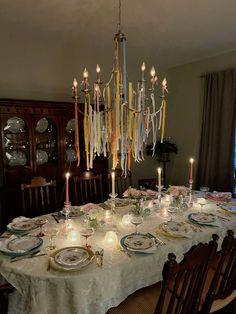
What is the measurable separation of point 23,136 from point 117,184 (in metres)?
1.29

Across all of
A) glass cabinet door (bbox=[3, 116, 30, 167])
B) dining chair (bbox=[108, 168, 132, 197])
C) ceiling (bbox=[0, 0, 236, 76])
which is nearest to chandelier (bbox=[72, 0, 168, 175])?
ceiling (bbox=[0, 0, 236, 76])

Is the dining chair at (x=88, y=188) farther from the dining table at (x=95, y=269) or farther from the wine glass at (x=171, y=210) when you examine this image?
the wine glass at (x=171, y=210)

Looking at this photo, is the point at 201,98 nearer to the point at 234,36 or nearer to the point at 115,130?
the point at 234,36

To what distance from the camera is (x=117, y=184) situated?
9.37 feet

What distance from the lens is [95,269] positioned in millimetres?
1259

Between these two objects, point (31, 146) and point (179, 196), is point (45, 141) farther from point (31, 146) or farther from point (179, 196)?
point (179, 196)

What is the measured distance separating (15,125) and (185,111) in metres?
2.67

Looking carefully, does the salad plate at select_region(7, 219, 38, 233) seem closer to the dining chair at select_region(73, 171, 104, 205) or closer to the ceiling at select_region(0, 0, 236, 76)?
the dining chair at select_region(73, 171, 104, 205)

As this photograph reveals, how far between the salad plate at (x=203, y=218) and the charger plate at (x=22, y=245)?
1157 mm

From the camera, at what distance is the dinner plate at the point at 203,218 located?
182 centimetres

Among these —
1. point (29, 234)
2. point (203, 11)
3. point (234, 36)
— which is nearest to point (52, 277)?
point (29, 234)

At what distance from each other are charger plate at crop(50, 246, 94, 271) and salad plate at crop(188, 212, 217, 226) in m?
0.90

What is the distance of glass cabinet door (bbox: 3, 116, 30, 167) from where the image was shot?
280 centimetres

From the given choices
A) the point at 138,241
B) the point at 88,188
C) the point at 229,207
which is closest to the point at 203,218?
the point at 229,207
